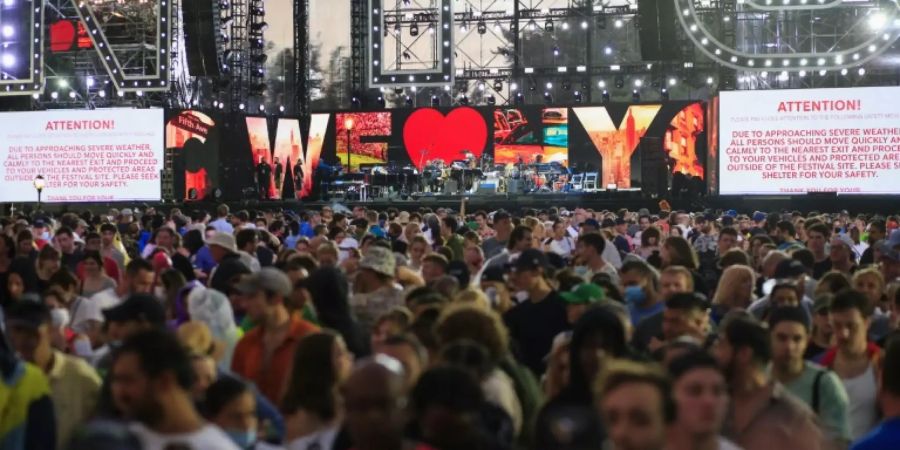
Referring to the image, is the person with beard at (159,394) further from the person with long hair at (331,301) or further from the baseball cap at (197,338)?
the person with long hair at (331,301)

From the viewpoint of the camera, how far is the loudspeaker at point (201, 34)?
33969 mm

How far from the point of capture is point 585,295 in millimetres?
7898

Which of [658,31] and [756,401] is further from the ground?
[658,31]

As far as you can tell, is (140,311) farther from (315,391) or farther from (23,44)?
(23,44)

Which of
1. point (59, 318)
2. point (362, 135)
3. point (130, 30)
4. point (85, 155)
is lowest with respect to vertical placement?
point (59, 318)

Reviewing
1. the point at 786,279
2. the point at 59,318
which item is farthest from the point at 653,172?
the point at 59,318

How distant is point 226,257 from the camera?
10938 mm

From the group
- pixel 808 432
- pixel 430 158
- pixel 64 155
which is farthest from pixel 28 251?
pixel 430 158

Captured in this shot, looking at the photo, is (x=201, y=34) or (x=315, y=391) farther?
(x=201, y=34)

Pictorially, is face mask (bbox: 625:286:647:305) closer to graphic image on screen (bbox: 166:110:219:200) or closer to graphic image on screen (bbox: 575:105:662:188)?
graphic image on screen (bbox: 166:110:219:200)

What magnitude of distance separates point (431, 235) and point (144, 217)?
4.92 m

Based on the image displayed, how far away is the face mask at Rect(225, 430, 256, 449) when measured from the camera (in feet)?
16.0

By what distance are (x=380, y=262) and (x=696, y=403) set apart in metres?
4.67

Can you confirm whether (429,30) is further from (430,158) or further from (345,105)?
(345,105)
